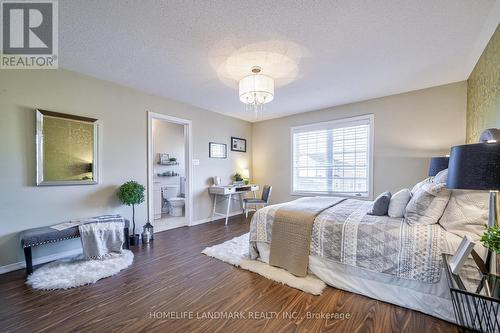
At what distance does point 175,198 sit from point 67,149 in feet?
9.20

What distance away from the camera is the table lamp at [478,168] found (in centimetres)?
113

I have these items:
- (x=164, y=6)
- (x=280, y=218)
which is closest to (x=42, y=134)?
(x=164, y=6)

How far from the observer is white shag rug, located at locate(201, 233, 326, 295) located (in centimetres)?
206

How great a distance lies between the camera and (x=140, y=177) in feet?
11.6

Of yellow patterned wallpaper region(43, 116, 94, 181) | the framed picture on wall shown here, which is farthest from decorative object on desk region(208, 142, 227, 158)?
yellow patterned wallpaper region(43, 116, 94, 181)

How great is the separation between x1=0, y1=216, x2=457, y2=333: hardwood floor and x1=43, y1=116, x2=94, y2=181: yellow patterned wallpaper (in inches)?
47.4

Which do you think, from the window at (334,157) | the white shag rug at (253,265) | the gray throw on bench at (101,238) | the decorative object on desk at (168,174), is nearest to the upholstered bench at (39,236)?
the gray throw on bench at (101,238)

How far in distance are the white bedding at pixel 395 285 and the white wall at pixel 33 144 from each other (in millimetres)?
3018

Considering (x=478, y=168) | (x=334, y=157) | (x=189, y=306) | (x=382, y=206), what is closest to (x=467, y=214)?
(x=382, y=206)

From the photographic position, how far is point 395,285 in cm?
181

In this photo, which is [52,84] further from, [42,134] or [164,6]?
[164,6]

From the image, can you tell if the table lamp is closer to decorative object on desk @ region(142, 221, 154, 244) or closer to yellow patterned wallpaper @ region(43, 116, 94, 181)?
decorative object on desk @ region(142, 221, 154, 244)

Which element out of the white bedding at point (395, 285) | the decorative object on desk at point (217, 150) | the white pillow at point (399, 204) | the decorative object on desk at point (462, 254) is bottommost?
the white bedding at point (395, 285)

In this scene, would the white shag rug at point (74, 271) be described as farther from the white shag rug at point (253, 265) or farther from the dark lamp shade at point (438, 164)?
the dark lamp shade at point (438, 164)
